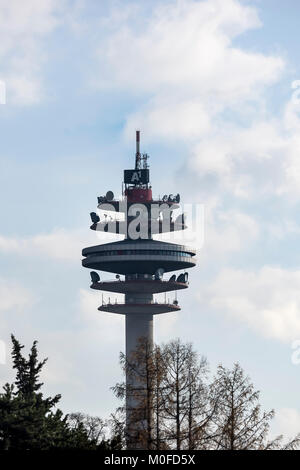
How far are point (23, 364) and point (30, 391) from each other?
8.35 feet

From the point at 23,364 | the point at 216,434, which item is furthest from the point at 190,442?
the point at 23,364

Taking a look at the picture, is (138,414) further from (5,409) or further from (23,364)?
(23,364)

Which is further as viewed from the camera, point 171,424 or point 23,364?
point 23,364

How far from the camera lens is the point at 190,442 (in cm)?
8156

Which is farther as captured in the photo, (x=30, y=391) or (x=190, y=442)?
(x=30, y=391)
